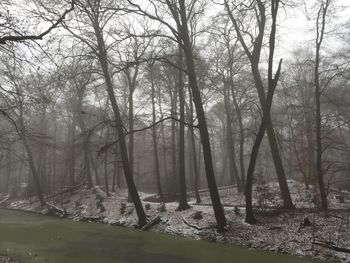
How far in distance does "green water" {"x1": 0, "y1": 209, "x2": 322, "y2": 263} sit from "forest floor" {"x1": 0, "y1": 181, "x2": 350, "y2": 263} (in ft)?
2.22

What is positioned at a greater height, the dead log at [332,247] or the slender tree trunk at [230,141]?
the slender tree trunk at [230,141]

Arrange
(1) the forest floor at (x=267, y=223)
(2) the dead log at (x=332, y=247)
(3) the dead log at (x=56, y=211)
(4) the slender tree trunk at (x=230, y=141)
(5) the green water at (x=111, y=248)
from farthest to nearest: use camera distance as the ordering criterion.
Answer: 1. (4) the slender tree trunk at (x=230, y=141)
2. (3) the dead log at (x=56, y=211)
3. (1) the forest floor at (x=267, y=223)
4. (5) the green water at (x=111, y=248)
5. (2) the dead log at (x=332, y=247)

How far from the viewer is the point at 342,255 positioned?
38.9 feet

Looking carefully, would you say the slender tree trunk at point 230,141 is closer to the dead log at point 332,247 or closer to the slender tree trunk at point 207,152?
the slender tree trunk at point 207,152

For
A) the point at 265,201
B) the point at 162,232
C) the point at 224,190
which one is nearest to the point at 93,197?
the point at 224,190

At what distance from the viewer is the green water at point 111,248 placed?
1255cm

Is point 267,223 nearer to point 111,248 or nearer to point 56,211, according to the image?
point 111,248

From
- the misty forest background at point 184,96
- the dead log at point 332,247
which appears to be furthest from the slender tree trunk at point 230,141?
the dead log at point 332,247

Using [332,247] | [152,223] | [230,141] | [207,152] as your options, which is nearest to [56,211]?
[152,223]

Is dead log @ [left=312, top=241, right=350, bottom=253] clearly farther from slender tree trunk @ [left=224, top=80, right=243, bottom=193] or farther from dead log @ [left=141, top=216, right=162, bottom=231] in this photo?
slender tree trunk @ [left=224, top=80, right=243, bottom=193]

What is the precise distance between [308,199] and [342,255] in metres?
7.63

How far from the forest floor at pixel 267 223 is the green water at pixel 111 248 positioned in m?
0.68

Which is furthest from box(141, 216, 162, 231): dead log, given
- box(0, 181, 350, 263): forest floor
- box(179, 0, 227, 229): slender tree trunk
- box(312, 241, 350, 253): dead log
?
box(312, 241, 350, 253): dead log

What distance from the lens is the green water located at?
1255 cm
